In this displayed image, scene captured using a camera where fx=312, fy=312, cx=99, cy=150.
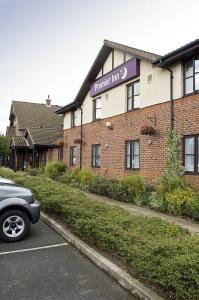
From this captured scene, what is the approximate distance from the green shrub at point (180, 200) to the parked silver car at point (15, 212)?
4217mm

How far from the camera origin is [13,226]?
7.03 m

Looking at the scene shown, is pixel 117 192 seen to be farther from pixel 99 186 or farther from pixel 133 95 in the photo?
pixel 133 95

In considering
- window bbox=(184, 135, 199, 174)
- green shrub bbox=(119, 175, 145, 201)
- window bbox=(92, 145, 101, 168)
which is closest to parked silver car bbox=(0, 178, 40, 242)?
green shrub bbox=(119, 175, 145, 201)

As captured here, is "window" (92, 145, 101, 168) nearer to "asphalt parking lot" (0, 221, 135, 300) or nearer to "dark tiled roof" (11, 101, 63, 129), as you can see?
"asphalt parking lot" (0, 221, 135, 300)

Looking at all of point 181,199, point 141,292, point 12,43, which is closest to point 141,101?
point 181,199

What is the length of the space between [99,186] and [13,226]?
7057mm

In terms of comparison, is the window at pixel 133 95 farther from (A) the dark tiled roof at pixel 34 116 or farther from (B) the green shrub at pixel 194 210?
(A) the dark tiled roof at pixel 34 116

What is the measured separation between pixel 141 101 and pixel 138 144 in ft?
6.31

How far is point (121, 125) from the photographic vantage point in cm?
1524

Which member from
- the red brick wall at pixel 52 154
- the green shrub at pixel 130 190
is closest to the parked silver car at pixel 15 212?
the green shrub at pixel 130 190

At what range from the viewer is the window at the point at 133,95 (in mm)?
14297

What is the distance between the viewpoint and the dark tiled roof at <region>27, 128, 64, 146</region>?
25.6m

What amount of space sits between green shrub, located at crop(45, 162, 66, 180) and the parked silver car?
12.1 m

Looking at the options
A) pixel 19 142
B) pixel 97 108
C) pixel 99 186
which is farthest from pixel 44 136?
pixel 99 186
